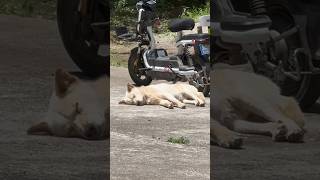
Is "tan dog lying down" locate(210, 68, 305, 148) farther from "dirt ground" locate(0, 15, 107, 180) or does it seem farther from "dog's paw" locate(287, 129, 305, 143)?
"dirt ground" locate(0, 15, 107, 180)

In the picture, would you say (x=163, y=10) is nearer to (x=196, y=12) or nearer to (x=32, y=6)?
(x=196, y=12)

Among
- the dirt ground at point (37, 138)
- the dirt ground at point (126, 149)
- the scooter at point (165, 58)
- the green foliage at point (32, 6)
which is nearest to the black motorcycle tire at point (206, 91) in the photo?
the scooter at point (165, 58)

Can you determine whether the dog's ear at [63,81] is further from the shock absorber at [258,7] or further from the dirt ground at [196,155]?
the shock absorber at [258,7]

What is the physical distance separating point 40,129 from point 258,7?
1.58 meters

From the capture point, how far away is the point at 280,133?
14.5 ft

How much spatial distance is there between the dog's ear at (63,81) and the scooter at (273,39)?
0.81m

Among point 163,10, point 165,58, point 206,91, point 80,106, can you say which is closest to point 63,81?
point 80,106

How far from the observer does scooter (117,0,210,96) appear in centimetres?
792

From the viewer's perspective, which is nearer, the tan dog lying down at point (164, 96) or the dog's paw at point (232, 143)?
the dog's paw at point (232, 143)

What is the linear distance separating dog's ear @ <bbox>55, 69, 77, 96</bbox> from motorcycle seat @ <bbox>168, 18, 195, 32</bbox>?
3.10 meters

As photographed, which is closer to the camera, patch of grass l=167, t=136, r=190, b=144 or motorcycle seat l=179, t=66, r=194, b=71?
patch of grass l=167, t=136, r=190, b=144

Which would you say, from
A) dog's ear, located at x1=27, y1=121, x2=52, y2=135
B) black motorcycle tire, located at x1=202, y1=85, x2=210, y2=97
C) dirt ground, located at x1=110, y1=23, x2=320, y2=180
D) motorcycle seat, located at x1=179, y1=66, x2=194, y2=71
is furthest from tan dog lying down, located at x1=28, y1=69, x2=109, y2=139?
motorcycle seat, located at x1=179, y1=66, x2=194, y2=71

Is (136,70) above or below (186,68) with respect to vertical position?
below

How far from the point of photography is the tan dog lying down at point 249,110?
434 centimetres
